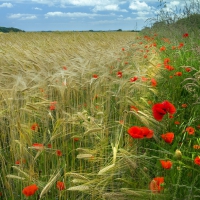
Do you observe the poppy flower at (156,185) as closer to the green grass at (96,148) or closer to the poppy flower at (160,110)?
the green grass at (96,148)

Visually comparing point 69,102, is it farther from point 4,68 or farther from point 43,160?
point 4,68

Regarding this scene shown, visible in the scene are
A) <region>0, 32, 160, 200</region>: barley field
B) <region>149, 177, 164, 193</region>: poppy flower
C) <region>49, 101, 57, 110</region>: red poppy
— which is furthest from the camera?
<region>49, 101, 57, 110</region>: red poppy

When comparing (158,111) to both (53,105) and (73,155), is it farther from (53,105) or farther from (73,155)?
(53,105)

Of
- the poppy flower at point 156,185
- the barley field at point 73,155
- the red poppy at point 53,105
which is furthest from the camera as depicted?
the red poppy at point 53,105

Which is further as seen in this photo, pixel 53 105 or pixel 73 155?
pixel 53 105

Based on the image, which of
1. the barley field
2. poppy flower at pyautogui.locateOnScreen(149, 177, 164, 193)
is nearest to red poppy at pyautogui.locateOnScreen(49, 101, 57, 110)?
the barley field

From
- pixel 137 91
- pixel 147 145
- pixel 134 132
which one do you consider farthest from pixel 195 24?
pixel 134 132

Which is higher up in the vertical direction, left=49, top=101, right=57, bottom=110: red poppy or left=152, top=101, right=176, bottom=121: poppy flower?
left=152, top=101, right=176, bottom=121: poppy flower

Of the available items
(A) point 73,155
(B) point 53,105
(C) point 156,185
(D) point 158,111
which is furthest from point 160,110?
(B) point 53,105

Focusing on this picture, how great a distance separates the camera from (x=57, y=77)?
254cm

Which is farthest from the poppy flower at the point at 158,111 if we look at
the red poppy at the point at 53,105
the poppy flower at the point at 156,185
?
the red poppy at the point at 53,105

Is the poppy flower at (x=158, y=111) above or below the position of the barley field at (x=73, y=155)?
above

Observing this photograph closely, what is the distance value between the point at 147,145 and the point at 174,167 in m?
0.46

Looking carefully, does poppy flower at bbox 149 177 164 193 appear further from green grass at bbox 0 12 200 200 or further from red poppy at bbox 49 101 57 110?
red poppy at bbox 49 101 57 110
